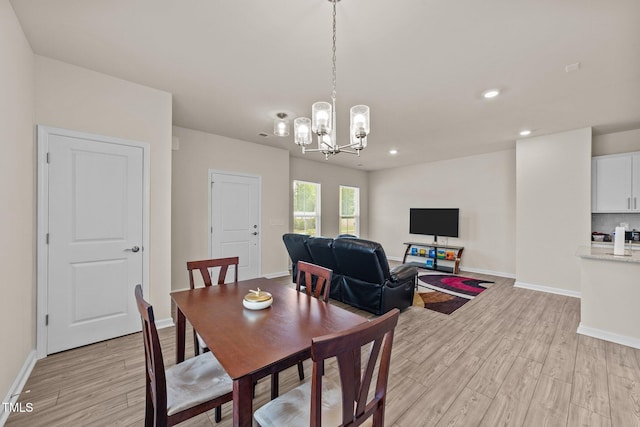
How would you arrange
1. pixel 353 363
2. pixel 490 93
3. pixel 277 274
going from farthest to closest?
pixel 277 274 < pixel 490 93 < pixel 353 363

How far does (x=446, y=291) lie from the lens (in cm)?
450

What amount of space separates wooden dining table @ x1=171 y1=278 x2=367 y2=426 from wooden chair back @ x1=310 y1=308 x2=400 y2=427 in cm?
27

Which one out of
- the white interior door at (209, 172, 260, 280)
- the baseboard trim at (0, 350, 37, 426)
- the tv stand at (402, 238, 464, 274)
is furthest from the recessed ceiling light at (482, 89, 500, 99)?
the baseboard trim at (0, 350, 37, 426)

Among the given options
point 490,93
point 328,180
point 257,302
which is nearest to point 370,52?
point 490,93

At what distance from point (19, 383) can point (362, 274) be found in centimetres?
320

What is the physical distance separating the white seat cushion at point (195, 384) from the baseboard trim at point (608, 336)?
3.81m

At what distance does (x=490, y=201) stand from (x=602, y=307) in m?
3.31

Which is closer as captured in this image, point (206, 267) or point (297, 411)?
point (297, 411)

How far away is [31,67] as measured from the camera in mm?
2285

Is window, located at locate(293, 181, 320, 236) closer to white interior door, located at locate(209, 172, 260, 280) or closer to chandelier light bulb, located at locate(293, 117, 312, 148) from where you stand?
white interior door, located at locate(209, 172, 260, 280)

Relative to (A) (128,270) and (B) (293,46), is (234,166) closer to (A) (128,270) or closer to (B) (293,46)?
(A) (128,270)

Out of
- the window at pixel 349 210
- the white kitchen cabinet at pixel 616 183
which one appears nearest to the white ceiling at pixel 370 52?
the white kitchen cabinet at pixel 616 183

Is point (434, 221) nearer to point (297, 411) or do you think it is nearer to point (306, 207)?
point (306, 207)

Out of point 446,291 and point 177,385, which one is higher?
point 177,385
